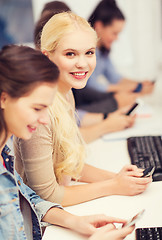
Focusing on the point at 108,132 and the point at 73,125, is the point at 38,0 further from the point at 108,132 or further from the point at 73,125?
the point at 73,125

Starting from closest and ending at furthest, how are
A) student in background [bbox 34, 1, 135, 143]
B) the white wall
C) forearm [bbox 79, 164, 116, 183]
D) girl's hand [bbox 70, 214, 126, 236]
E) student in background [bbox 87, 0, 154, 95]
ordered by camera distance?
girl's hand [bbox 70, 214, 126, 236]
forearm [bbox 79, 164, 116, 183]
student in background [bbox 34, 1, 135, 143]
student in background [bbox 87, 0, 154, 95]
the white wall

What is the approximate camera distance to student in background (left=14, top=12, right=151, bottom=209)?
3.02 feet

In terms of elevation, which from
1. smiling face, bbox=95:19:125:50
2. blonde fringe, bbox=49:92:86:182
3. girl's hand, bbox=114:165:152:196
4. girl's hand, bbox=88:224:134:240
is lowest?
girl's hand, bbox=114:165:152:196

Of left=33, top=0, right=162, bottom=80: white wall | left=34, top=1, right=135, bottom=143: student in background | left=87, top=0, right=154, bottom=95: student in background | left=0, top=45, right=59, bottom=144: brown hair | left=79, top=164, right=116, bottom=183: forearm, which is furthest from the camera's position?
left=33, top=0, right=162, bottom=80: white wall

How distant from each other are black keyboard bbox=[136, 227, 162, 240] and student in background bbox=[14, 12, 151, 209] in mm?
211

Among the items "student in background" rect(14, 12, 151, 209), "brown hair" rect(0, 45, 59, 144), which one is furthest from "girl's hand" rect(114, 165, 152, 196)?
"brown hair" rect(0, 45, 59, 144)

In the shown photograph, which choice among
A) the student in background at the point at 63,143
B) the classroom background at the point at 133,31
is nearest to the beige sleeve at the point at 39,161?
A: the student in background at the point at 63,143

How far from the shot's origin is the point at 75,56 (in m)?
1.00

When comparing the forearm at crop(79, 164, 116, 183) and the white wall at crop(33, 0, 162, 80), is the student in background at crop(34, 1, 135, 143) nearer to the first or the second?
the forearm at crop(79, 164, 116, 183)

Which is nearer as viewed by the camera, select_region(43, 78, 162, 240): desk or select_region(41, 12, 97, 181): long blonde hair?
select_region(43, 78, 162, 240): desk

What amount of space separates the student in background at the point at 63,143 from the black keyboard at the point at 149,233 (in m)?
0.21

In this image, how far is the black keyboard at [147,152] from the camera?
116 centimetres

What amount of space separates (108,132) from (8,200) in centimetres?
92

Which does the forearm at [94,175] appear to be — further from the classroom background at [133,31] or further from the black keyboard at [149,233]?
the classroom background at [133,31]
